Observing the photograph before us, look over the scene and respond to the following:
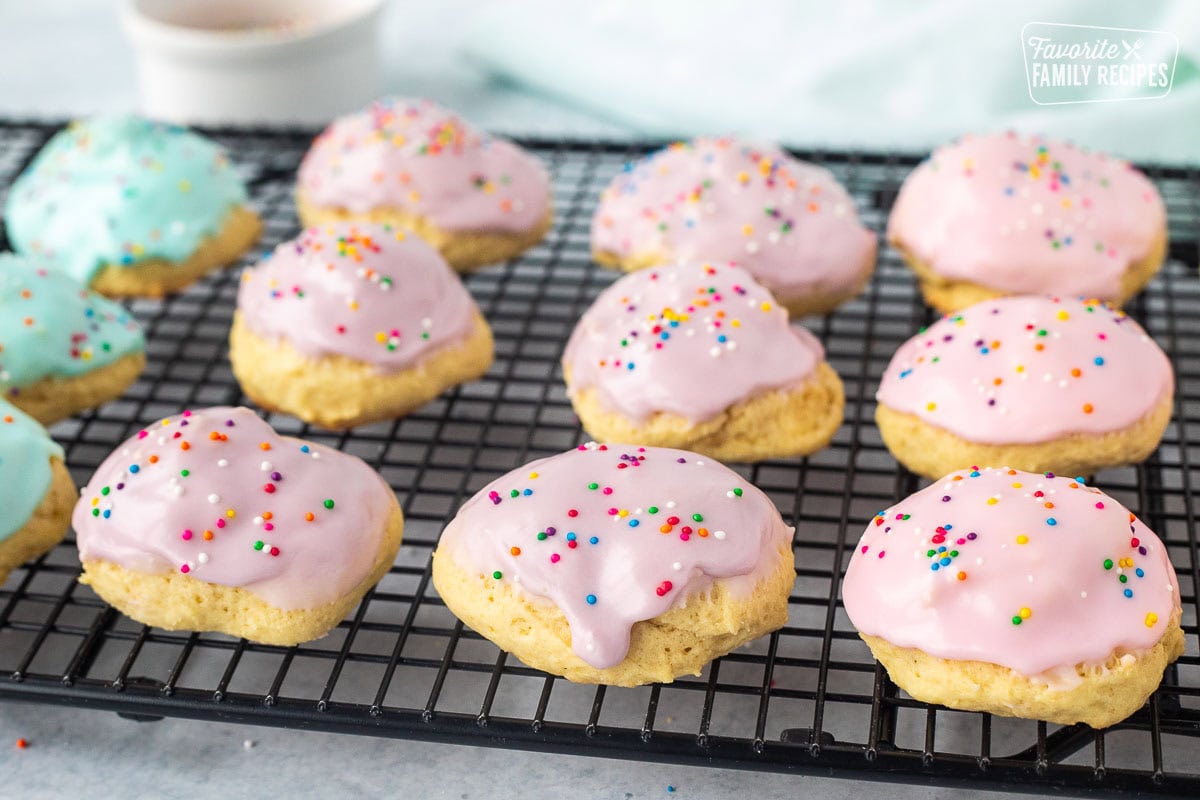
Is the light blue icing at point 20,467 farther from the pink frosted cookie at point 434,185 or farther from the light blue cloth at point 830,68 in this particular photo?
the light blue cloth at point 830,68

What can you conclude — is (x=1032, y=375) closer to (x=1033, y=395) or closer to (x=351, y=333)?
(x=1033, y=395)

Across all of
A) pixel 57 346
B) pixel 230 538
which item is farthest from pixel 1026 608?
pixel 57 346

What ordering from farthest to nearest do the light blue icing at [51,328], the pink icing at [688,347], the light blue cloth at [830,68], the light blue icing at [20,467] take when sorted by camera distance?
the light blue cloth at [830,68] < the light blue icing at [51,328] < the pink icing at [688,347] < the light blue icing at [20,467]

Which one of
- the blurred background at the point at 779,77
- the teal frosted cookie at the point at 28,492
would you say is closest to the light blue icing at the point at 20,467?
the teal frosted cookie at the point at 28,492

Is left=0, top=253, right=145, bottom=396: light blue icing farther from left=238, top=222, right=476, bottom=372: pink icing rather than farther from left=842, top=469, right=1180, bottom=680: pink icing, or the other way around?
left=842, top=469, right=1180, bottom=680: pink icing

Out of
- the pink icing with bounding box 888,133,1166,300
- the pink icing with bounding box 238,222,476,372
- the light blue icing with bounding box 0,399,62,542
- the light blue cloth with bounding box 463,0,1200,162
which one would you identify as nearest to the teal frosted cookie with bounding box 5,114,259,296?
the pink icing with bounding box 238,222,476,372
